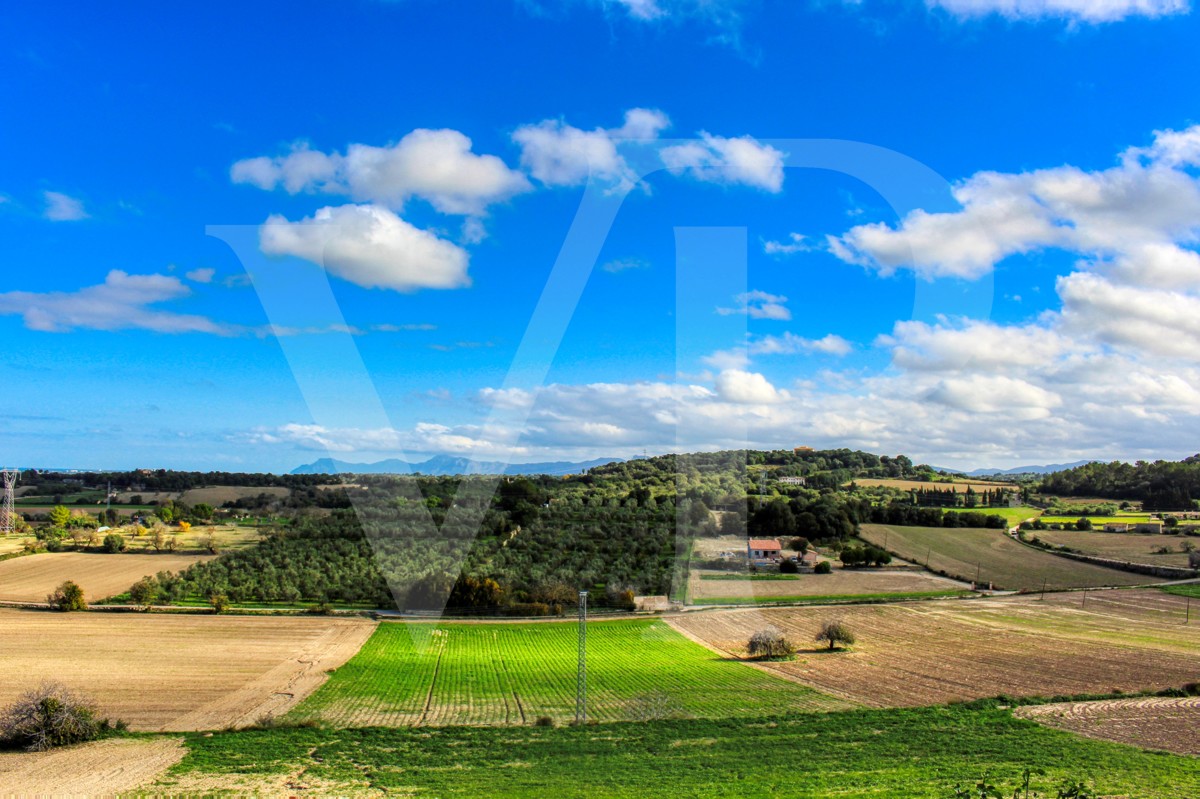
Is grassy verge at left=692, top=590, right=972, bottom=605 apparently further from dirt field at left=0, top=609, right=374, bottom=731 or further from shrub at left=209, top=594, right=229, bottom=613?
shrub at left=209, top=594, right=229, bottom=613

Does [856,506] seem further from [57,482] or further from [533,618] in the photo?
[57,482]

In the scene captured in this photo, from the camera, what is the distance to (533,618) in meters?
45.2

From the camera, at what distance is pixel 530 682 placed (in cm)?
2842

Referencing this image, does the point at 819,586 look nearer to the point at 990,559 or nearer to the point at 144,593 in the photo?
the point at 990,559

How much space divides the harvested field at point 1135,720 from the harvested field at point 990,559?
32.9m

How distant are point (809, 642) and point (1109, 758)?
67.6ft

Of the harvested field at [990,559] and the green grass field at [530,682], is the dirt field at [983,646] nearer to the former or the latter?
the green grass field at [530,682]

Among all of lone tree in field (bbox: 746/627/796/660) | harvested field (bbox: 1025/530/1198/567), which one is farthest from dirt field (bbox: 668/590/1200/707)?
harvested field (bbox: 1025/530/1198/567)

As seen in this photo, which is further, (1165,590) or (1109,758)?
(1165,590)

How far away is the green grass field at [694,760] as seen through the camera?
1472 centimetres

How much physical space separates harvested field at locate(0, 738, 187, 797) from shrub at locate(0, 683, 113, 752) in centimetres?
35

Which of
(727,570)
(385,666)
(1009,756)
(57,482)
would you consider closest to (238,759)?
(385,666)

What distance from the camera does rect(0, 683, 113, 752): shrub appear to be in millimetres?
18938

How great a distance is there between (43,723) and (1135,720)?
2958 cm
